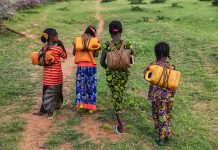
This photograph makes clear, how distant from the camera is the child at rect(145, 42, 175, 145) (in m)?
6.84

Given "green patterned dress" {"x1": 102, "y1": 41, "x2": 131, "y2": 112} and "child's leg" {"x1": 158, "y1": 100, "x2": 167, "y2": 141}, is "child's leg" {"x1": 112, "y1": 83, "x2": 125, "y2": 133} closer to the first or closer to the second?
"green patterned dress" {"x1": 102, "y1": 41, "x2": 131, "y2": 112}

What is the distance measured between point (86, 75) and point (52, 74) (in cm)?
67

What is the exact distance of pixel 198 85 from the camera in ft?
37.1

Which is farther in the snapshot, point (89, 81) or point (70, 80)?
point (70, 80)

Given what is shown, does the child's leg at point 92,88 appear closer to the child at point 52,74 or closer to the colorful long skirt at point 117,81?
the child at point 52,74

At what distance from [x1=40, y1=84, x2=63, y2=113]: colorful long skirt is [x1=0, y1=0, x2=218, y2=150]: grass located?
1.56 feet

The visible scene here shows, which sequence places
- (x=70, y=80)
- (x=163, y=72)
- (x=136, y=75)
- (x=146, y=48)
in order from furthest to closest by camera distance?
1. (x=146, y=48)
2. (x=136, y=75)
3. (x=70, y=80)
4. (x=163, y=72)

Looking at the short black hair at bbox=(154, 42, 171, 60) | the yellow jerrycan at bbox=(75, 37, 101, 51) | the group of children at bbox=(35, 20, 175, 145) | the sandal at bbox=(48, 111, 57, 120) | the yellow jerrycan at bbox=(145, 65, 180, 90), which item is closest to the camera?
the yellow jerrycan at bbox=(145, 65, 180, 90)

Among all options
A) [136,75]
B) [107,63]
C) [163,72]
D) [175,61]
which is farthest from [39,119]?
[175,61]

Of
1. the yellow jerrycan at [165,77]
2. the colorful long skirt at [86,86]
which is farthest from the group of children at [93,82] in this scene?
the yellow jerrycan at [165,77]

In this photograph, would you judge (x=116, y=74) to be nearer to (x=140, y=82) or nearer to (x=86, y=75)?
(x=86, y=75)

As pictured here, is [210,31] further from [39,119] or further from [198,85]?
[39,119]

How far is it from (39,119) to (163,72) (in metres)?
2.79

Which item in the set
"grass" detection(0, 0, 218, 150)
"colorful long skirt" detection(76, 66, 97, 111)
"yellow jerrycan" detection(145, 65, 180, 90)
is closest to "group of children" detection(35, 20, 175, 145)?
"colorful long skirt" detection(76, 66, 97, 111)
